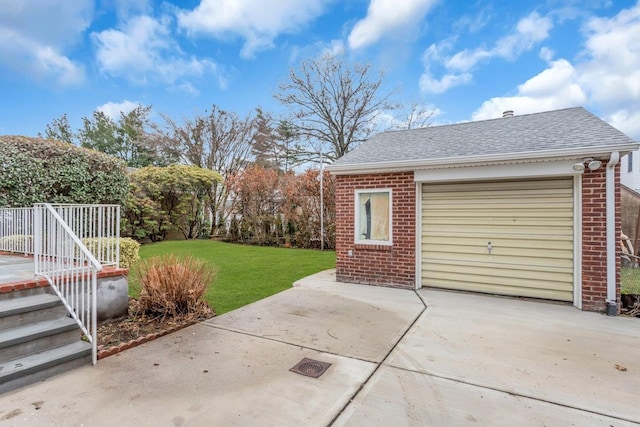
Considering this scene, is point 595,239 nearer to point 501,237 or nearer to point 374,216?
point 501,237

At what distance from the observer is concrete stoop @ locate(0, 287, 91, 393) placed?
2.67m

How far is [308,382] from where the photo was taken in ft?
8.90

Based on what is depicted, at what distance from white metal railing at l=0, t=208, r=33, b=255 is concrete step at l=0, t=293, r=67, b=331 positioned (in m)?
3.17

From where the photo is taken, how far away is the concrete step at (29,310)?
2.98m

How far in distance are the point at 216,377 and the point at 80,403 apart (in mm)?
995

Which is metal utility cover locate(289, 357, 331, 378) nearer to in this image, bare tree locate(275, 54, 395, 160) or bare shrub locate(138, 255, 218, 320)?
bare shrub locate(138, 255, 218, 320)

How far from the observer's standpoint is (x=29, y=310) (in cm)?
312

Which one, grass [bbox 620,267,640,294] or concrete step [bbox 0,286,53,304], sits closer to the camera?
concrete step [bbox 0,286,53,304]

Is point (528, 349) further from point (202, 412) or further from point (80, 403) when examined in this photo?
point (80, 403)

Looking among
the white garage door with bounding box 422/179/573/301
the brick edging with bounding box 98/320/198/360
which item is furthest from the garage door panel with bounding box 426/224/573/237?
the brick edging with bounding box 98/320/198/360

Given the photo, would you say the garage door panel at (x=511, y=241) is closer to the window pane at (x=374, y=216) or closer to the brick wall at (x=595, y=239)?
the brick wall at (x=595, y=239)

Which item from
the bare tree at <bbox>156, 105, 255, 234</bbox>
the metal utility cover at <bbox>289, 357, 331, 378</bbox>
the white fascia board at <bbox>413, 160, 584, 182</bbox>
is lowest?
the metal utility cover at <bbox>289, 357, 331, 378</bbox>

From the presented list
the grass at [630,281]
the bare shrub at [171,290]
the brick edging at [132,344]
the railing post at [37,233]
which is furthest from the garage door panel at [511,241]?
the railing post at [37,233]

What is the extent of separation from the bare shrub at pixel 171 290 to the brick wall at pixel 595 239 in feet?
18.7
